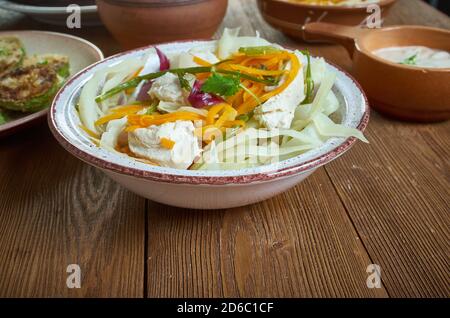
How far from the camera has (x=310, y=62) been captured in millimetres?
1028

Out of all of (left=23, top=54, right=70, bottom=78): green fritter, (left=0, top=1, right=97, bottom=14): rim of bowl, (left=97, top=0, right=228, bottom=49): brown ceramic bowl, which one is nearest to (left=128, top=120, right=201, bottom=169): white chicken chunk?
(left=23, top=54, right=70, bottom=78): green fritter

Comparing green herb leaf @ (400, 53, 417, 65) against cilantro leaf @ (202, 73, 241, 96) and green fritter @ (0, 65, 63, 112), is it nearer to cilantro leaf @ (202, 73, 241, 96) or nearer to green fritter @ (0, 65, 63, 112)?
cilantro leaf @ (202, 73, 241, 96)

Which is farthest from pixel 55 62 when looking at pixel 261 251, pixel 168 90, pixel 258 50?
pixel 261 251

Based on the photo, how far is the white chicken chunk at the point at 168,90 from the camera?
0.95 meters

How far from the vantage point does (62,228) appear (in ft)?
2.93

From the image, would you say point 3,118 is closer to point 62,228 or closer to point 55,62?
point 55,62

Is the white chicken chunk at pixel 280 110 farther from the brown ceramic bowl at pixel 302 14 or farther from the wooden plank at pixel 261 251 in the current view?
the brown ceramic bowl at pixel 302 14

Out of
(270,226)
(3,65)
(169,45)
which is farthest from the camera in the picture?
(3,65)

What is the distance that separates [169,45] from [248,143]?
423 millimetres

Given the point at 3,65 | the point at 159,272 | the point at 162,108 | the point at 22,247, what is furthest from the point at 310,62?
the point at 3,65

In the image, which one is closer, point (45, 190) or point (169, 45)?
point (45, 190)

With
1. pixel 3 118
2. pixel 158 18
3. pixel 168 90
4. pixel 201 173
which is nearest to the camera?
pixel 201 173

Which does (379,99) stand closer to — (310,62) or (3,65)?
(310,62)

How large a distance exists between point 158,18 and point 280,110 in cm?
67
